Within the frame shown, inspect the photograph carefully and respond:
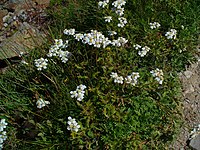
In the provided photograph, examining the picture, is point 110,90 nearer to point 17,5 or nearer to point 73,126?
point 73,126

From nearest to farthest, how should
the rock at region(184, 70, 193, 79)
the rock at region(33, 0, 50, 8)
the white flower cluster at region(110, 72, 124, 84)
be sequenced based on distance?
the white flower cluster at region(110, 72, 124, 84)
the rock at region(184, 70, 193, 79)
the rock at region(33, 0, 50, 8)

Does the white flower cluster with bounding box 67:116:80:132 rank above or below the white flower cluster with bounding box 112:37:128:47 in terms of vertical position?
below

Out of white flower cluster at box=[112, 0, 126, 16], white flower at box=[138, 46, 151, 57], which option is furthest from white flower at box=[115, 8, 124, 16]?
white flower at box=[138, 46, 151, 57]

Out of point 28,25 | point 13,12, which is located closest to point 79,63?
point 28,25

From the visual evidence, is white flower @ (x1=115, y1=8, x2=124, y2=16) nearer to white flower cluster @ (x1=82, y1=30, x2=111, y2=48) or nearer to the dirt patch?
white flower cluster @ (x1=82, y1=30, x2=111, y2=48)

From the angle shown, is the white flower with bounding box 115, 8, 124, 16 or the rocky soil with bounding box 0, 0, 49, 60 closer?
the white flower with bounding box 115, 8, 124, 16

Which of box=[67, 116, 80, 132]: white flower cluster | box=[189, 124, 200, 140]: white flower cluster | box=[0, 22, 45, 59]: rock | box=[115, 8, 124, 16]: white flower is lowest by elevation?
box=[189, 124, 200, 140]: white flower cluster

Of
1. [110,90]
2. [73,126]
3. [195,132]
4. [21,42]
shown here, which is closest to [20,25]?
[21,42]
